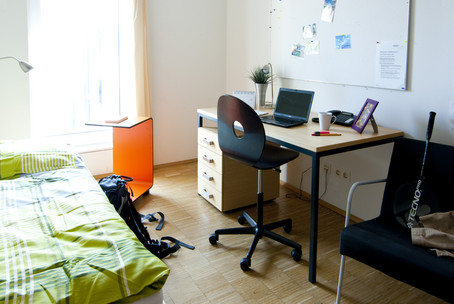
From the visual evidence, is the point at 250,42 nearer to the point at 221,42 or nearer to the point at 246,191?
the point at 221,42

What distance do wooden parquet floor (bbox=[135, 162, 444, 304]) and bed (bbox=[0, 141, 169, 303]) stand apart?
0.63 meters

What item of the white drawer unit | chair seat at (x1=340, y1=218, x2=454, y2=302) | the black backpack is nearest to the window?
the white drawer unit

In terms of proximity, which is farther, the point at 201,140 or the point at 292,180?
the point at 292,180

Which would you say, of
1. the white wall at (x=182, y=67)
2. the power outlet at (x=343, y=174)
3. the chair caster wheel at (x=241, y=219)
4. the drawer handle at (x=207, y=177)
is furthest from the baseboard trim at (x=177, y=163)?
the power outlet at (x=343, y=174)

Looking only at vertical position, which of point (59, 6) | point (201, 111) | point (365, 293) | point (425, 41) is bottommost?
point (365, 293)

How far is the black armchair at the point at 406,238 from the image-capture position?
5.07ft

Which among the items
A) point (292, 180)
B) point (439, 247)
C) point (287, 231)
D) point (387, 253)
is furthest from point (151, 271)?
point (292, 180)

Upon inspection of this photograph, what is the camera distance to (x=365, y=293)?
210 cm

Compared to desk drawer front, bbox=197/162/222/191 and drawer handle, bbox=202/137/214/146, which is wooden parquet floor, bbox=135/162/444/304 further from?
drawer handle, bbox=202/137/214/146

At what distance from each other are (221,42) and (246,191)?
190cm

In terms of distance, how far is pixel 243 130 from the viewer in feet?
7.71

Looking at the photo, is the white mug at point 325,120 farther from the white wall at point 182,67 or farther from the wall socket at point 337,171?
the white wall at point 182,67

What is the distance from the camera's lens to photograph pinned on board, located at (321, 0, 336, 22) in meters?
2.86

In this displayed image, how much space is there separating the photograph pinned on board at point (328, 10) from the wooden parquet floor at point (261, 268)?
4.68ft
